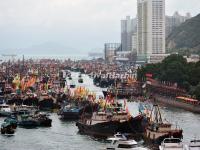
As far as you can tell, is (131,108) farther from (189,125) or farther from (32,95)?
(189,125)

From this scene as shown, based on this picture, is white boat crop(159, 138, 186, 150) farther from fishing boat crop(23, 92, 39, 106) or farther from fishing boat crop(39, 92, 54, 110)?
fishing boat crop(23, 92, 39, 106)

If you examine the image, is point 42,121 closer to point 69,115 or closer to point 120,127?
point 69,115

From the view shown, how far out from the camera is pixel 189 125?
71938 mm

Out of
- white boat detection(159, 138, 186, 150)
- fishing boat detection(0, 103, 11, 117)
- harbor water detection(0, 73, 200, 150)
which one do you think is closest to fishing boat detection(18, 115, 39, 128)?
harbor water detection(0, 73, 200, 150)

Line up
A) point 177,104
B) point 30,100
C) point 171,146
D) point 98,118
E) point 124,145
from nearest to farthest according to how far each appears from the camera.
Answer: point 171,146 → point 124,145 → point 98,118 → point 30,100 → point 177,104

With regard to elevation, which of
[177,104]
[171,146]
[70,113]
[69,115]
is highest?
[171,146]

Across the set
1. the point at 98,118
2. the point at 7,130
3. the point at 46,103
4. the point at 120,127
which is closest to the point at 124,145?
the point at 120,127

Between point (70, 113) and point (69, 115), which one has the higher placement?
point (70, 113)

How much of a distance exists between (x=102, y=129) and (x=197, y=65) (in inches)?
2199

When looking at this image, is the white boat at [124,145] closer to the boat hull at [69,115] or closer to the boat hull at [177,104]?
the boat hull at [69,115]

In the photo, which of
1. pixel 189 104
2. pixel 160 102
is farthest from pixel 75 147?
pixel 160 102

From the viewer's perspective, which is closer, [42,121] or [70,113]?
[42,121]

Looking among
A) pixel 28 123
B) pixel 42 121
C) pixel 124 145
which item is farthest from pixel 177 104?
pixel 124 145

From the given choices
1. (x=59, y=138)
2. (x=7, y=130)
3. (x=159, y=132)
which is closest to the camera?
(x=159, y=132)
